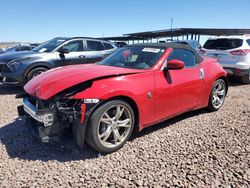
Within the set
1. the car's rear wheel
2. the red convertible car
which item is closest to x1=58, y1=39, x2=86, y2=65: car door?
the red convertible car

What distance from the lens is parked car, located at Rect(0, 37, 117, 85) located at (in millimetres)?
6855

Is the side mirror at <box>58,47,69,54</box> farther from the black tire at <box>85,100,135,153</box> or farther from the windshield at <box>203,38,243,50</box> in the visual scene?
the windshield at <box>203,38,243,50</box>

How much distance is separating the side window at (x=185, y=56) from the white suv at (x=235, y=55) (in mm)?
3582

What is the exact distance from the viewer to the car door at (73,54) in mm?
7562

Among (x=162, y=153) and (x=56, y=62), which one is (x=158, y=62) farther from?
(x=56, y=62)

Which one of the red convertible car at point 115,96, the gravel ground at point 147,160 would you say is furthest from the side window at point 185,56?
the gravel ground at point 147,160

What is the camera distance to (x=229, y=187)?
2666mm

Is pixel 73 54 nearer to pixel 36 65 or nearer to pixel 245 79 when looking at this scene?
pixel 36 65

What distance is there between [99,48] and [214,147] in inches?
231

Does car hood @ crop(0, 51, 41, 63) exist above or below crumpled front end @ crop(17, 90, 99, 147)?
above

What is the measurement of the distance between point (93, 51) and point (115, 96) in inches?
207

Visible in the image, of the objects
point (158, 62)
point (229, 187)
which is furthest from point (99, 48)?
point (229, 187)

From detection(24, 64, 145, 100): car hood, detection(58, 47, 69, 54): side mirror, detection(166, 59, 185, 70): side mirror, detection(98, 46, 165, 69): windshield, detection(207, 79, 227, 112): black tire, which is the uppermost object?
detection(58, 47, 69, 54): side mirror

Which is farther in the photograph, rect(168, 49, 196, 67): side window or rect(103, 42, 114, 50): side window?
rect(103, 42, 114, 50): side window
